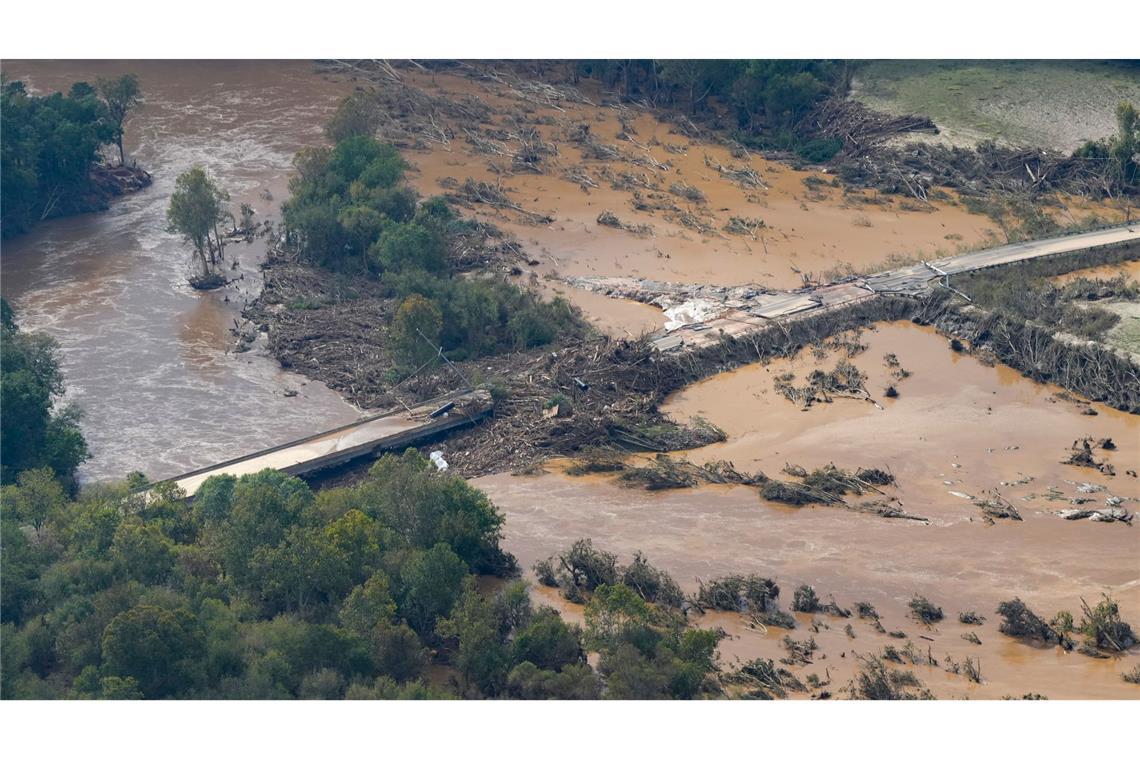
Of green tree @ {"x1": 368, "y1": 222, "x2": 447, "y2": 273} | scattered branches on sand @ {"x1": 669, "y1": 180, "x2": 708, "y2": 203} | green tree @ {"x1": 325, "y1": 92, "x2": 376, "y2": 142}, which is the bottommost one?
green tree @ {"x1": 368, "y1": 222, "x2": 447, "y2": 273}

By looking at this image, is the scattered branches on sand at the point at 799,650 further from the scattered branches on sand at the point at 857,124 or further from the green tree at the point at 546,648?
the scattered branches on sand at the point at 857,124

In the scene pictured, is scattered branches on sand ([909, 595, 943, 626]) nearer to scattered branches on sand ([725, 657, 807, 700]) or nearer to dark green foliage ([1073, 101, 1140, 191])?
scattered branches on sand ([725, 657, 807, 700])

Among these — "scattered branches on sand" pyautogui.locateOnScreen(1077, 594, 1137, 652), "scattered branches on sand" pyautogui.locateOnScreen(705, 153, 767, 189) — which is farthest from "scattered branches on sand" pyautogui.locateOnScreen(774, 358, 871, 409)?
"scattered branches on sand" pyautogui.locateOnScreen(705, 153, 767, 189)

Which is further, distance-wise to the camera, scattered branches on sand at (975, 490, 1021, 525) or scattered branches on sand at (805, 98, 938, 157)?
scattered branches on sand at (805, 98, 938, 157)

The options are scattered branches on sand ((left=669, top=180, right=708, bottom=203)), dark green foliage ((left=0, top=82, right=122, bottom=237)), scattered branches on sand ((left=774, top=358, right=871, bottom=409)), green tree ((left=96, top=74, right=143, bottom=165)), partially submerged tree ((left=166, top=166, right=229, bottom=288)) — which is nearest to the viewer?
scattered branches on sand ((left=774, top=358, right=871, bottom=409))

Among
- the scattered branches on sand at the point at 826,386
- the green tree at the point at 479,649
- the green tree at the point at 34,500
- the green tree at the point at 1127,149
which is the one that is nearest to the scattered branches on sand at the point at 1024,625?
the green tree at the point at 479,649

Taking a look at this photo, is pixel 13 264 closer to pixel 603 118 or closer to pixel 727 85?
pixel 603 118

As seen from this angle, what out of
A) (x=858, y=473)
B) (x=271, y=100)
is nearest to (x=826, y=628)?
(x=858, y=473)
